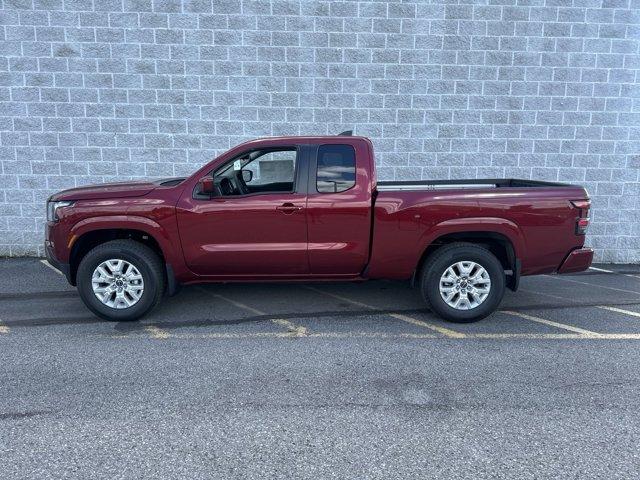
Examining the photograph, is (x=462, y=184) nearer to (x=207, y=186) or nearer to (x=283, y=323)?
(x=283, y=323)

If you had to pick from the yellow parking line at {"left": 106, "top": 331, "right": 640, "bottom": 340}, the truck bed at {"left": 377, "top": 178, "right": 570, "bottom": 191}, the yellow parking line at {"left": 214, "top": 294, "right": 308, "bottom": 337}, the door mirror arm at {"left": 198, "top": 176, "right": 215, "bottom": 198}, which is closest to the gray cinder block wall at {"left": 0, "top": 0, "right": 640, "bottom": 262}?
the truck bed at {"left": 377, "top": 178, "right": 570, "bottom": 191}

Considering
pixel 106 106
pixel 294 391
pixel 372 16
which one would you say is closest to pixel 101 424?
pixel 294 391

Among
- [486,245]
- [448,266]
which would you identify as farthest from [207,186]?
[486,245]

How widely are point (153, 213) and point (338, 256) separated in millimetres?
1947

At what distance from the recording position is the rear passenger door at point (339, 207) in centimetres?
521

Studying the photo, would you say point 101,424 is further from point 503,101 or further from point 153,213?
point 503,101

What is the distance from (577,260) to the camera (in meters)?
5.26

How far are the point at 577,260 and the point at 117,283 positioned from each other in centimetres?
476

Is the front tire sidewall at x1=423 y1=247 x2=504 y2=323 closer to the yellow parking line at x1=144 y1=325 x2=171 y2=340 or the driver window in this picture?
the driver window

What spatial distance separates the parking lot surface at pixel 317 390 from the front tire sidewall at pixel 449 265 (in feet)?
0.48

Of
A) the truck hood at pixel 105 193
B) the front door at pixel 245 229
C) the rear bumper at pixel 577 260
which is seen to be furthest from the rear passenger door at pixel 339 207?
the rear bumper at pixel 577 260

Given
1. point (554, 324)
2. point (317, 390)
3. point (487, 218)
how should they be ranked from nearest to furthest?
1. point (317, 390)
2. point (487, 218)
3. point (554, 324)

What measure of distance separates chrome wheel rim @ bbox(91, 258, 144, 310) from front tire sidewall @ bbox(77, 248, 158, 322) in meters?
0.03

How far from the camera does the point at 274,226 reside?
5238 mm
